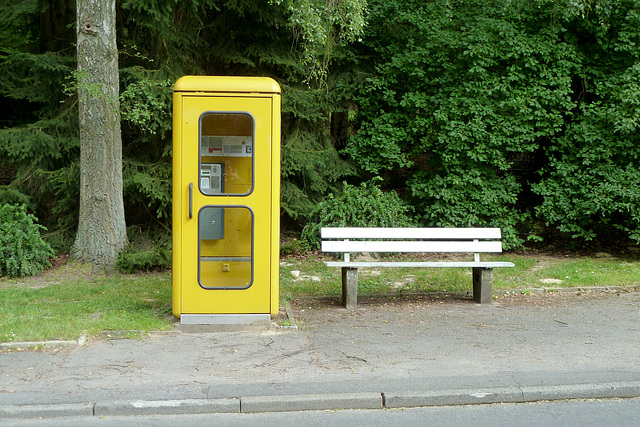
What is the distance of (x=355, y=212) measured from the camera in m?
11.4

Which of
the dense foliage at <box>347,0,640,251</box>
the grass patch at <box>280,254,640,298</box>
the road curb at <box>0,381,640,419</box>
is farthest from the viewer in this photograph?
the dense foliage at <box>347,0,640,251</box>

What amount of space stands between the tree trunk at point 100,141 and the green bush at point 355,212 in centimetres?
353

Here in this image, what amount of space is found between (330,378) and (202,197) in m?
2.47

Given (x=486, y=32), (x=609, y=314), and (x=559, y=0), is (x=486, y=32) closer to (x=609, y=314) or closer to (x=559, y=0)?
(x=559, y=0)

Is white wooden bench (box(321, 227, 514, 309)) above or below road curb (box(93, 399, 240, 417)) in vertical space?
above

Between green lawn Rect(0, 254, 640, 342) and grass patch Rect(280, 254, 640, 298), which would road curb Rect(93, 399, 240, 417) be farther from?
grass patch Rect(280, 254, 640, 298)

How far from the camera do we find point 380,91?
12.3 m

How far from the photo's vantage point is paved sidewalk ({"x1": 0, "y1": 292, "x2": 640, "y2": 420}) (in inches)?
183

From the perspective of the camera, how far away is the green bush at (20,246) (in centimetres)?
909

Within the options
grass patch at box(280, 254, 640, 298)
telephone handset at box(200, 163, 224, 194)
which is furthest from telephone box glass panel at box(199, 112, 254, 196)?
grass patch at box(280, 254, 640, 298)

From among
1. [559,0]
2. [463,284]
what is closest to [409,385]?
[463,284]

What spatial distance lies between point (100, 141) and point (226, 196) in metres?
3.83

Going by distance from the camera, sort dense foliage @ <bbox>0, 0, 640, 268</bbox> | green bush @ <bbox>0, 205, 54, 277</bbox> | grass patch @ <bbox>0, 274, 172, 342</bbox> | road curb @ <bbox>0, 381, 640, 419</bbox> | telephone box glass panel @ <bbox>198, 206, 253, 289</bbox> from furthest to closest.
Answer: dense foliage @ <bbox>0, 0, 640, 268</bbox>, green bush @ <bbox>0, 205, 54, 277</bbox>, telephone box glass panel @ <bbox>198, 206, 253, 289</bbox>, grass patch @ <bbox>0, 274, 172, 342</bbox>, road curb @ <bbox>0, 381, 640, 419</bbox>

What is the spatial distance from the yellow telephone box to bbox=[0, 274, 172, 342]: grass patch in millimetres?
658
